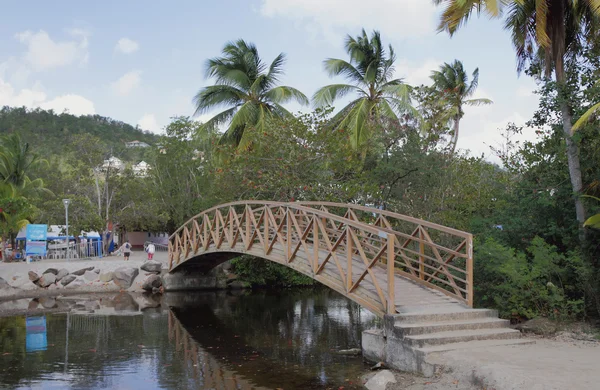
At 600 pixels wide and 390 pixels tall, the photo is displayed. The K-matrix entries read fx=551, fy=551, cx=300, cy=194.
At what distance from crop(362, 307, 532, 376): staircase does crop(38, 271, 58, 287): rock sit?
1802 centimetres

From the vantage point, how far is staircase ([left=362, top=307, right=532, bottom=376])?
28.9 feet

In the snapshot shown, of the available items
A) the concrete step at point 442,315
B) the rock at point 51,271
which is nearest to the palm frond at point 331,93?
the rock at point 51,271

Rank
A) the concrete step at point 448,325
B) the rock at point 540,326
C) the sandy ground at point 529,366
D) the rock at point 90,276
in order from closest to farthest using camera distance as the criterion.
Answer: the sandy ground at point 529,366
the concrete step at point 448,325
the rock at point 540,326
the rock at point 90,276

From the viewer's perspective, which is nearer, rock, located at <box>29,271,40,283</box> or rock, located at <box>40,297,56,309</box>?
rock, located at <box>40,297,56,309</box>

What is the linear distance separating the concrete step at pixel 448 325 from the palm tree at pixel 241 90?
59.3ft

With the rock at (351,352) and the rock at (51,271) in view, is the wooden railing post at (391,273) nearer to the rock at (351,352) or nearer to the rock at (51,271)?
the rock at (351,352)

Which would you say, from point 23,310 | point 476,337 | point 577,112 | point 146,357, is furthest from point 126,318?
point 577,112

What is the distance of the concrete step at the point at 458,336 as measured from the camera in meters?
8.83

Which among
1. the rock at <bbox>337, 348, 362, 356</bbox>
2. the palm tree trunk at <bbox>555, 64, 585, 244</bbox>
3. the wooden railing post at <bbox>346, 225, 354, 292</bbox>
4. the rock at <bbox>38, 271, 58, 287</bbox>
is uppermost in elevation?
the palm tree trunk at <bbox>555, 64, 585, 244</bbox>

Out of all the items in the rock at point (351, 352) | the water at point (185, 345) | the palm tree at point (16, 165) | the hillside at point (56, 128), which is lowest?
the water at point (185, 345)

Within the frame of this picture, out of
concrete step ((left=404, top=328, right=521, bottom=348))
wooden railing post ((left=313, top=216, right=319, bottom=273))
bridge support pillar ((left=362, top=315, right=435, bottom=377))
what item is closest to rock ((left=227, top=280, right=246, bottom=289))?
wooden railing post ((left=313, top=216, right=319, bottom=273))

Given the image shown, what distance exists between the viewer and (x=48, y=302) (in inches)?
833

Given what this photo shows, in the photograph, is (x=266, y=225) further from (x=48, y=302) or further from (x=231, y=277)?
(x=231, y=277)

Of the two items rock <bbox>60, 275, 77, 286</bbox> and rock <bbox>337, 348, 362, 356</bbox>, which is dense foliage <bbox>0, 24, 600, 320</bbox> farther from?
rock <bbox>60, 275, 77, 286</bbox>
